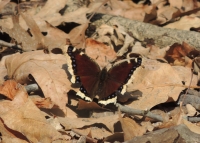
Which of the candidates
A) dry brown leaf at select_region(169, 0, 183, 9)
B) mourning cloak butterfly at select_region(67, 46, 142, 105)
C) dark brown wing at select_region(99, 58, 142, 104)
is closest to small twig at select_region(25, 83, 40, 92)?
mourning cloak butterfly at select_region(67, 46, 142, 105)

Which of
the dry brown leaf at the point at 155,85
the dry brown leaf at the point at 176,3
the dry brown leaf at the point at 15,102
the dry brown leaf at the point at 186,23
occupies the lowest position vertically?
the dry brown leaf at the point at 176,3

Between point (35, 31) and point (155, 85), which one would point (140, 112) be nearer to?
point (155, 85)

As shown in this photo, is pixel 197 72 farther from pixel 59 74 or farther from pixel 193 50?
pixel 59 74

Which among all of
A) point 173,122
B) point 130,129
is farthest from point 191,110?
point 130,129

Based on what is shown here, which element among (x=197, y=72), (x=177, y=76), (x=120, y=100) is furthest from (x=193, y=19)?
(x=120, y=100)

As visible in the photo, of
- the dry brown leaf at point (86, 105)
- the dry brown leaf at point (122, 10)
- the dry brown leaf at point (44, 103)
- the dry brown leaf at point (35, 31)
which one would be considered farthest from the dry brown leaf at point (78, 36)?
the dry brown leaf at point (44, 103)

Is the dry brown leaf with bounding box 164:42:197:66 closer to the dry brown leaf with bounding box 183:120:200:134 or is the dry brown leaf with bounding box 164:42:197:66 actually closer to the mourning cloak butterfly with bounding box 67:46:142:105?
the mourning cloak butterfly with bounding box 67:46:142:105

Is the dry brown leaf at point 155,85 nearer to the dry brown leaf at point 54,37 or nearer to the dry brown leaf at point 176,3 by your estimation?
the dry brown leaf at point 54,37
